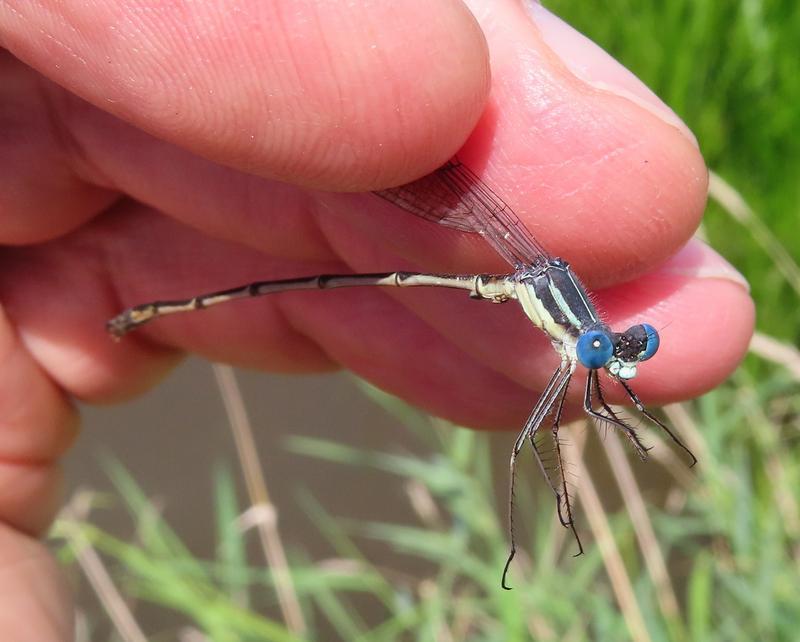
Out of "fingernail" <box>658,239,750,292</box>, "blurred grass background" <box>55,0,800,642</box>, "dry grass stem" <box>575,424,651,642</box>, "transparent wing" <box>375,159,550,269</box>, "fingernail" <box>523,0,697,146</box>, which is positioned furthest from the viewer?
"blurred grass background" <box>55,0,800,642</box>

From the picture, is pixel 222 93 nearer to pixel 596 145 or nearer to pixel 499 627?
pixel 596 145

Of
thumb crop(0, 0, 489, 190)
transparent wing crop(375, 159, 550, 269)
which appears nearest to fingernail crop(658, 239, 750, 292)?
transparent wing crop(375, 159, 550, 269)

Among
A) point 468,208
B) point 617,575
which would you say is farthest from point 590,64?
point 617,575

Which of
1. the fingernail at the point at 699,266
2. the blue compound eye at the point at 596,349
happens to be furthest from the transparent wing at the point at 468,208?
the fingernail at the point at 699,266

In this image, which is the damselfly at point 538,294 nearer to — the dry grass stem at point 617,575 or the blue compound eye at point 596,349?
the blue compound eye at point 596,349

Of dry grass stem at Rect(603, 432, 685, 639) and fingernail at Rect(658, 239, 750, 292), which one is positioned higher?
fingernail at Rect(658, 239, 750, 292)

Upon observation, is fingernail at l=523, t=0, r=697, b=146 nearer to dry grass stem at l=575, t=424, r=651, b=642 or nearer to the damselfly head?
the damselfly head
